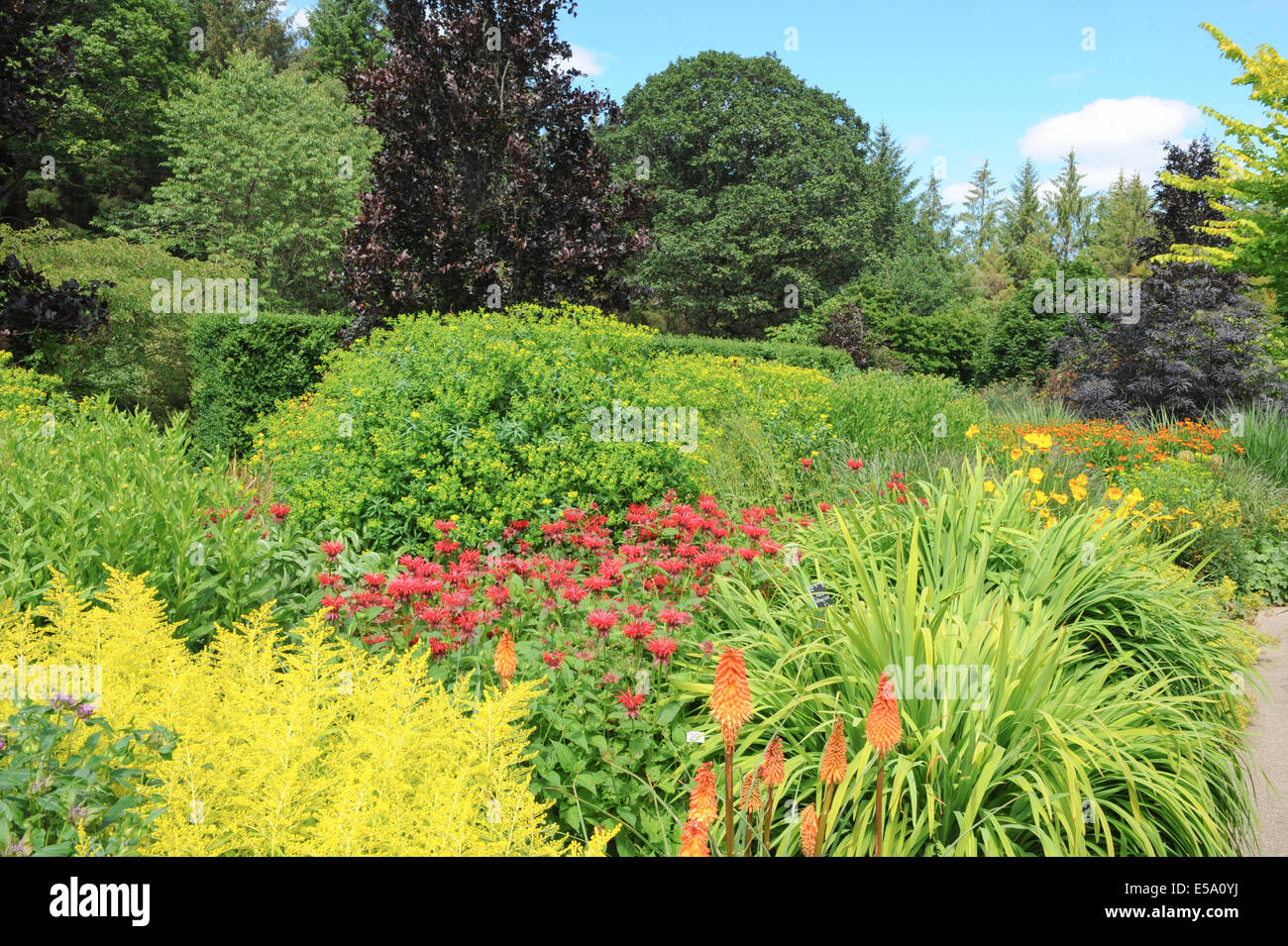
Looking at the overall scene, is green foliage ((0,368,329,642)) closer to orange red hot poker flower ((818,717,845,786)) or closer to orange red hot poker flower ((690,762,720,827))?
orange red hot poker flower ((690,762,720,827))

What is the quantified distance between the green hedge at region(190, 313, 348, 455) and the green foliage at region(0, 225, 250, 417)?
1.57 metres

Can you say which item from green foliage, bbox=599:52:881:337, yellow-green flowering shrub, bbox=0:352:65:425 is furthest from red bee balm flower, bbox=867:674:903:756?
green foliage, bbox=599:52:881:337

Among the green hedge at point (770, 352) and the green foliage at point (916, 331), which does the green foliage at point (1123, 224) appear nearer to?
the green foliage at point (916, 331)

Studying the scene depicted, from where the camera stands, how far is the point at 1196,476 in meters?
7.11

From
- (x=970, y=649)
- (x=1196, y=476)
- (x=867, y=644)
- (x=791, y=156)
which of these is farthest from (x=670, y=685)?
(x=791, y=156)

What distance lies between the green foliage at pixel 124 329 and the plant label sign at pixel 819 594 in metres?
12.9

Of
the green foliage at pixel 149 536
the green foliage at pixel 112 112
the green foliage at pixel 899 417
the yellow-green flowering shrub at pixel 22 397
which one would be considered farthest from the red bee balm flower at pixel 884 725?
the green foliage at pixel 112 112

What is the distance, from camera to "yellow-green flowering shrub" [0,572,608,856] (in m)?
1.90

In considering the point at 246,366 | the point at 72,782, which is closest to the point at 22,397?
the point at 246,366

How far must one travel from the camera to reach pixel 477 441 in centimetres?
553

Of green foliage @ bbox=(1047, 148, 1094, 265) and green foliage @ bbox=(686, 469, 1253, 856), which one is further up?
green foliage @ bbox=(1047, 148, 1094, 265)

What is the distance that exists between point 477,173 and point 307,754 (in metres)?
9.64

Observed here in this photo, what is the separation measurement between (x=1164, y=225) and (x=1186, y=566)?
13417 mm

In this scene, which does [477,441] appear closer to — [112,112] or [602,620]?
[602,620]
